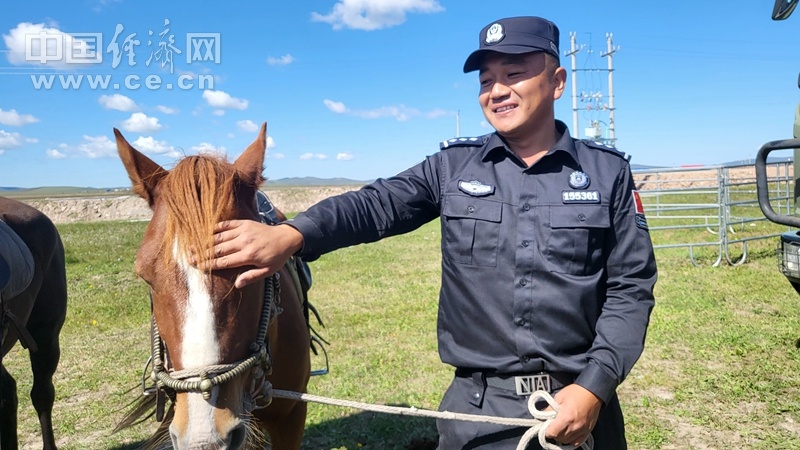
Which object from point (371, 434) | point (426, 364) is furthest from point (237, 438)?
point (426, 364)

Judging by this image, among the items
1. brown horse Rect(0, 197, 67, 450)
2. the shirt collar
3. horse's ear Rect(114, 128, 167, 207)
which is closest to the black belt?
the shirt collar

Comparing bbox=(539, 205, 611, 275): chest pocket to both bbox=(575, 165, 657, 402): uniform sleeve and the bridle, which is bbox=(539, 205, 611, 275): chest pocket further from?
the bridle

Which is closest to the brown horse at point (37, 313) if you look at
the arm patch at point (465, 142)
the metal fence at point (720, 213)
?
the arm patch at point (465, 142)

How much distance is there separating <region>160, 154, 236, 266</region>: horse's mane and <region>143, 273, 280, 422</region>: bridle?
30 cm

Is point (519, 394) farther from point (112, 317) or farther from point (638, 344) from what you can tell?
point (112, 317)

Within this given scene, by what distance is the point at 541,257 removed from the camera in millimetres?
1672

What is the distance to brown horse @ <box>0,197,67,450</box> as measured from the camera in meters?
3.54

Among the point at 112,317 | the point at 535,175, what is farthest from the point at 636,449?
the point at 112,317

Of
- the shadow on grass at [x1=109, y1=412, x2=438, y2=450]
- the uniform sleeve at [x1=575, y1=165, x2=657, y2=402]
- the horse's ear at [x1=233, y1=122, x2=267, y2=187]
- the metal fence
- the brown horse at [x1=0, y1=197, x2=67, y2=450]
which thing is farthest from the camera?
the metal fence

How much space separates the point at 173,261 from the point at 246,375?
0.44 metres

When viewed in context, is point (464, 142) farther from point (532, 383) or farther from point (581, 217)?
point (532, 383)

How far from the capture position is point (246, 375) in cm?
162

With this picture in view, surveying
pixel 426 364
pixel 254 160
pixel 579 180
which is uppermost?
pixel 254 160

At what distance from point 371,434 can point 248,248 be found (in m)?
3.03
